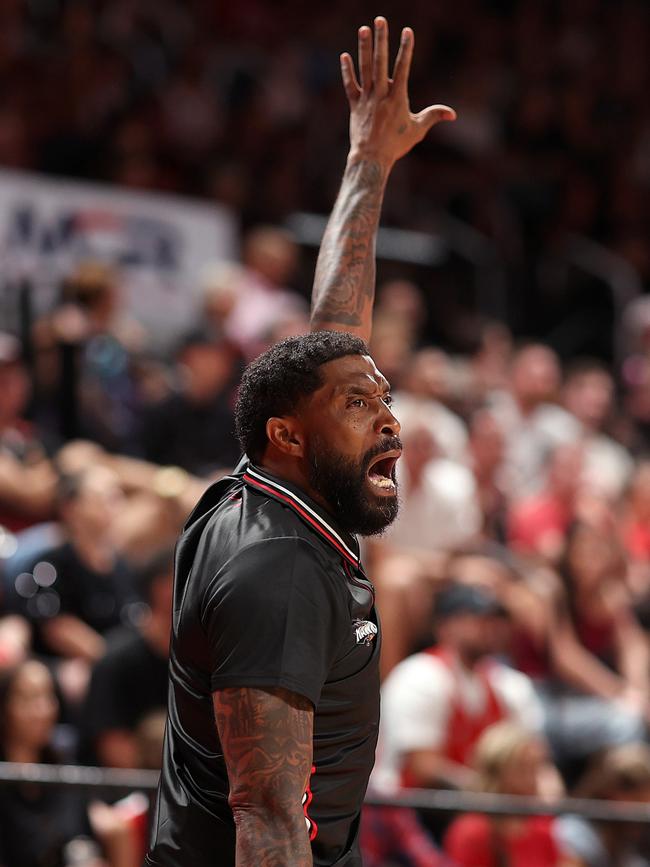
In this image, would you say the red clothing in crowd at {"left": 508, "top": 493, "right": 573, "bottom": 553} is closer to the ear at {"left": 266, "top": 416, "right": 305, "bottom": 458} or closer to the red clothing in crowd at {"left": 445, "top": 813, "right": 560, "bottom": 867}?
the red clothing in crowd at {"left": 445, "top": 813, "right": 560, "bottom": 867}

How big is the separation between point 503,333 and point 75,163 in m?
2.92

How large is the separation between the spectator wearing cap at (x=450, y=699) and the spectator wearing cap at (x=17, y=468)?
1.51 m

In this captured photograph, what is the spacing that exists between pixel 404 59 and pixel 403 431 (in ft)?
12.3

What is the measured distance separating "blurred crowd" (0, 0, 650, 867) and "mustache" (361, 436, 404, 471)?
2.15m

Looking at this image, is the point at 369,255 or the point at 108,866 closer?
the point at 369,255

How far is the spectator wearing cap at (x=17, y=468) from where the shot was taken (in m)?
5.63

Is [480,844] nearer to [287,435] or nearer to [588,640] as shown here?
[588,640]

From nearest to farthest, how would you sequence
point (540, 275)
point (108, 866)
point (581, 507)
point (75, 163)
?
point (108, 866)
point (581, 507)
point (75, 163)
point (540, 275)

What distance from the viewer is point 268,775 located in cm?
199

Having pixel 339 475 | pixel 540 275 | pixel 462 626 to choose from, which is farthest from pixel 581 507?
pixel 339 475

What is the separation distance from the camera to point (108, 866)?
4191mm

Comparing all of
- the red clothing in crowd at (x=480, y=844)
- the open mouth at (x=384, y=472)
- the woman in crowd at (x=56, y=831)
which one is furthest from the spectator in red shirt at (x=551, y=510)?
the open mouth at (x=384, y=472)

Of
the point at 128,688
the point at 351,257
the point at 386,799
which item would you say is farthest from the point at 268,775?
the point at 128,688

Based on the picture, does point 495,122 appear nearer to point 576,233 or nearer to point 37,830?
point 576,233
